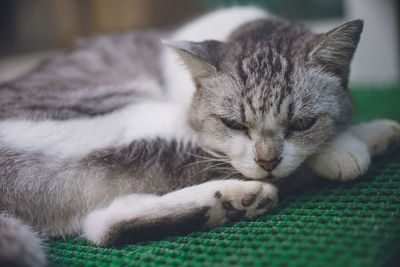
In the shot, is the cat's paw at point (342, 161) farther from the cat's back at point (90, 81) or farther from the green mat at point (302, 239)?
the cat's back at point (90, 81)

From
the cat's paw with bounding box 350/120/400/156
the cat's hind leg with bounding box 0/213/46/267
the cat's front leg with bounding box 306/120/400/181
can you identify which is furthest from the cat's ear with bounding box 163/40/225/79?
the cat's hind leg with bounding box 0/213/46/267

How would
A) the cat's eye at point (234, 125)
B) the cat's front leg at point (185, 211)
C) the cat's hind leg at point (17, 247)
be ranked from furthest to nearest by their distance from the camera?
the cat's eye at point (234, 125) < the cat's front leg at point (185, 211) < the cat's hind leg at point (17, 247)

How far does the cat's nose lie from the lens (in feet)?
4.37

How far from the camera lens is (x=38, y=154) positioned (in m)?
1.39

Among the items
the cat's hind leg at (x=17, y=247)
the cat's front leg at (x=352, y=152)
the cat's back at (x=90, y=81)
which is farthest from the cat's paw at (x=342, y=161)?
the cat's hind leg at (x=17, y=247)

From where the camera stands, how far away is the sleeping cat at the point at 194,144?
4.22 feet

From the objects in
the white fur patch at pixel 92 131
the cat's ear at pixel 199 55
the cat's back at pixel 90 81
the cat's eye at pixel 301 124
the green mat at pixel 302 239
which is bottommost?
the green mat at pixel 302 239

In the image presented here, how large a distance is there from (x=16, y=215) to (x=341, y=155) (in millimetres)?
1238

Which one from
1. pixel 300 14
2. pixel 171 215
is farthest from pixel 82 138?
pixel 300 14

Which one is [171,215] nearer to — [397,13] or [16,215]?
[16,215]

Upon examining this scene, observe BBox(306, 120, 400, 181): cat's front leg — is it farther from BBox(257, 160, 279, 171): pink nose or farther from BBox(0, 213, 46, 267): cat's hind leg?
BBox(0, 213, 46, 267): cat's hind leg

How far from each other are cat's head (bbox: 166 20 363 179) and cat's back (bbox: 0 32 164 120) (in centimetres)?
45

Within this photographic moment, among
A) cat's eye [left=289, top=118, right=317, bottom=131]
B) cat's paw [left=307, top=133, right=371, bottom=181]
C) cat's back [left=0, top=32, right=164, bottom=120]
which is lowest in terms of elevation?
cat's paw [left=307, top=133, right=371, bottom=181]

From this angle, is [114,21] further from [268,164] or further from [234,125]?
[268,164]
